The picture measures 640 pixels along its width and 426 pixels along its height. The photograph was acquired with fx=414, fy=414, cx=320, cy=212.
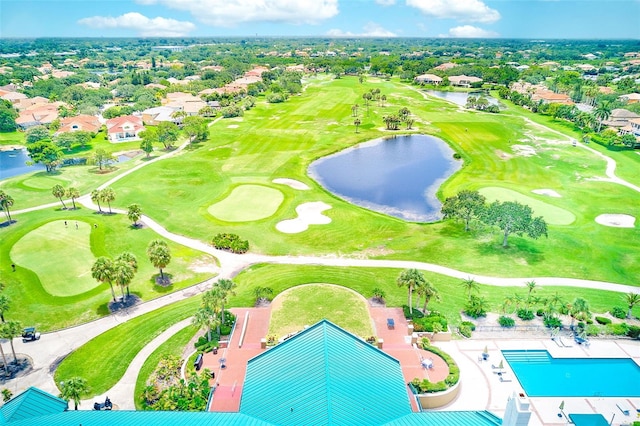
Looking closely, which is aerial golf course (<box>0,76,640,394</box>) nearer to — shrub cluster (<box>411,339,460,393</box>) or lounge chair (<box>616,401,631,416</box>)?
shrub cluster (<box>411,339,460,393</box>)

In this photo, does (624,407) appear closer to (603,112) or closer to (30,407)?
(30,407)

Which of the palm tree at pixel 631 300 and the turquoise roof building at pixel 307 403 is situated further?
the palm tree at pixel 631 300

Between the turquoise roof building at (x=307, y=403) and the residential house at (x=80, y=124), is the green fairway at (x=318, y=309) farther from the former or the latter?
the residential house at (x=80, y=124)

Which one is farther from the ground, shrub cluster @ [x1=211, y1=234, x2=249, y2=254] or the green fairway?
shrub cluster @ [x1=211, y1=234, x2=249, y2=254]

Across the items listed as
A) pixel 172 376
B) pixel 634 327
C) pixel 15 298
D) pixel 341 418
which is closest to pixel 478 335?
pixel 634 327

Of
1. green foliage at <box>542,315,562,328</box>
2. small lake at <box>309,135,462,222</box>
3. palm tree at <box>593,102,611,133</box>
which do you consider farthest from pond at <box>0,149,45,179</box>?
palm tree at <box>593,102,611,133</box>

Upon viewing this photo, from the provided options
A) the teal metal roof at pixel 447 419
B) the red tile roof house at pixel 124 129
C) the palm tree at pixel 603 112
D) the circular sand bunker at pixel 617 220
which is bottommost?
the circular sand bunker at pixel 617 220

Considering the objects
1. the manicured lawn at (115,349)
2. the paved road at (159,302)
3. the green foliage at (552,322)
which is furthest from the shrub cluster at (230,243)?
the green foliage at (552,322)
